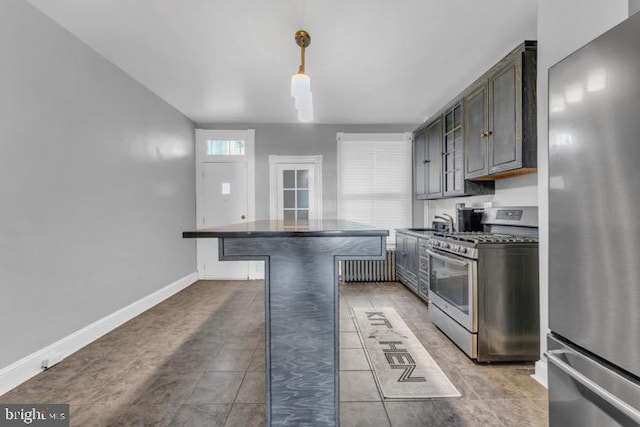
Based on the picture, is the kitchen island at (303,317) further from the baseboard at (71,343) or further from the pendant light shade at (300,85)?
the baseboard at (71,343)

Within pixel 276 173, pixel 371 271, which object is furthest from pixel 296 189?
pixel 371 271

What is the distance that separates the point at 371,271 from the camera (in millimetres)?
4516

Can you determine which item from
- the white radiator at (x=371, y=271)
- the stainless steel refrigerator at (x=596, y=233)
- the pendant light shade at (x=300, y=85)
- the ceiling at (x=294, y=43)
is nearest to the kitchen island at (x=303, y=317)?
the stainless steel refrigerator at (x=596, y=233)

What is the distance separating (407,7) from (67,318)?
3.60m

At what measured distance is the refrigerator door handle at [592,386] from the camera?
2.40 feet

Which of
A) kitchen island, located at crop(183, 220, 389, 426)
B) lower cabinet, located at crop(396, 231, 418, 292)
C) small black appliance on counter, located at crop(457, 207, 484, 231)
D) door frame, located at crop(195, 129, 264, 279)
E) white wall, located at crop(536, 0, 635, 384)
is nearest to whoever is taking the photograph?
kitchen island, located at crop(183, 220, 389, 426)

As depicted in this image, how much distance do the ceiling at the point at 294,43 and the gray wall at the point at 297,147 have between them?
104cm

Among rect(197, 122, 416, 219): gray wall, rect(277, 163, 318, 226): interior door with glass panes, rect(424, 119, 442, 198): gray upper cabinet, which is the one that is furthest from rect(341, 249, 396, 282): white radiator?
rect(424, 119, 442, 198): gray upper cabinet

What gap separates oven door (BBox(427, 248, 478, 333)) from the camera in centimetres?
215

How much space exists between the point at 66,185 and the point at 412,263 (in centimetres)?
374

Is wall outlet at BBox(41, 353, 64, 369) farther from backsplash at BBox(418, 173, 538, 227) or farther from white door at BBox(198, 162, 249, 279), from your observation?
backsplash at BBox(418, 173, 538, 227)

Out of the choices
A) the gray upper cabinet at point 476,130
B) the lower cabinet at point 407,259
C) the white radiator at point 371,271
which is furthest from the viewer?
the white radiator at point 371,271

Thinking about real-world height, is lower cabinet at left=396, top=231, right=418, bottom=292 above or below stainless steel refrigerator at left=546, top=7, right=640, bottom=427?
below

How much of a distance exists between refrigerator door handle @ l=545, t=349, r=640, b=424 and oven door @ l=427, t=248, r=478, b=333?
1.17 meters
